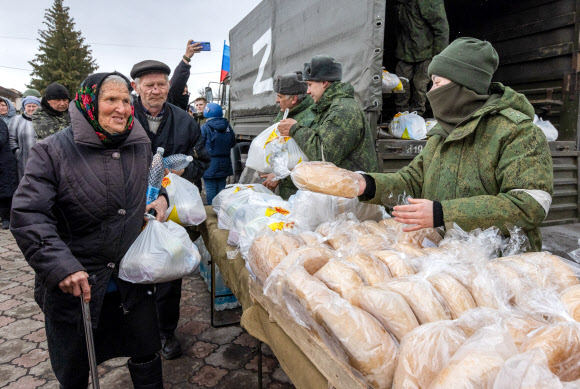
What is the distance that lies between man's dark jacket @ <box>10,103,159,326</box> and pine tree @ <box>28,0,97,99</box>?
3156 cm

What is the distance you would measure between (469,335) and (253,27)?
647 cm

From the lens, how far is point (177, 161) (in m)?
2.76

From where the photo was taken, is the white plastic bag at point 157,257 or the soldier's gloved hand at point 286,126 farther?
the soldier's gloved hand at point 286,126

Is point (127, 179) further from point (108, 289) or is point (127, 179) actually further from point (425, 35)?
point (425, 35)

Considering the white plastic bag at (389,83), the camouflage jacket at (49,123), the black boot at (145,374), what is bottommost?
the black boot at (145,374)

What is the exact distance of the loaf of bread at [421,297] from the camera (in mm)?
1003

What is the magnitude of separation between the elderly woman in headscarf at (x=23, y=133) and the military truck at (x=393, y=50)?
10.3 feet

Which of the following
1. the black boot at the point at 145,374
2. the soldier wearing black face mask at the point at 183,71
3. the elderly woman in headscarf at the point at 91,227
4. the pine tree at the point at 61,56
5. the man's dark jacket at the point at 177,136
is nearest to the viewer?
the elderly woman in headscarf at the point at 91,227

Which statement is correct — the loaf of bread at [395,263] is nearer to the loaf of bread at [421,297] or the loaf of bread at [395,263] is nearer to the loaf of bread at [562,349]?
the loaf of bread at [421,297]

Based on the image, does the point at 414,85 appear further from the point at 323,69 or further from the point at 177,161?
the point at 177,161

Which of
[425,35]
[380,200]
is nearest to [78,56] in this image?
[425,35]

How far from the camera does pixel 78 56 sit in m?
30.2

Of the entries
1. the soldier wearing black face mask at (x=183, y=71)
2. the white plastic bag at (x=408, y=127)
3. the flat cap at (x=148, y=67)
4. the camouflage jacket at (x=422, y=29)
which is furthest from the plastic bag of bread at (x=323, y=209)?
the camouflage jacket at (x=422, y=29)

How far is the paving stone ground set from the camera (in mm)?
2596
